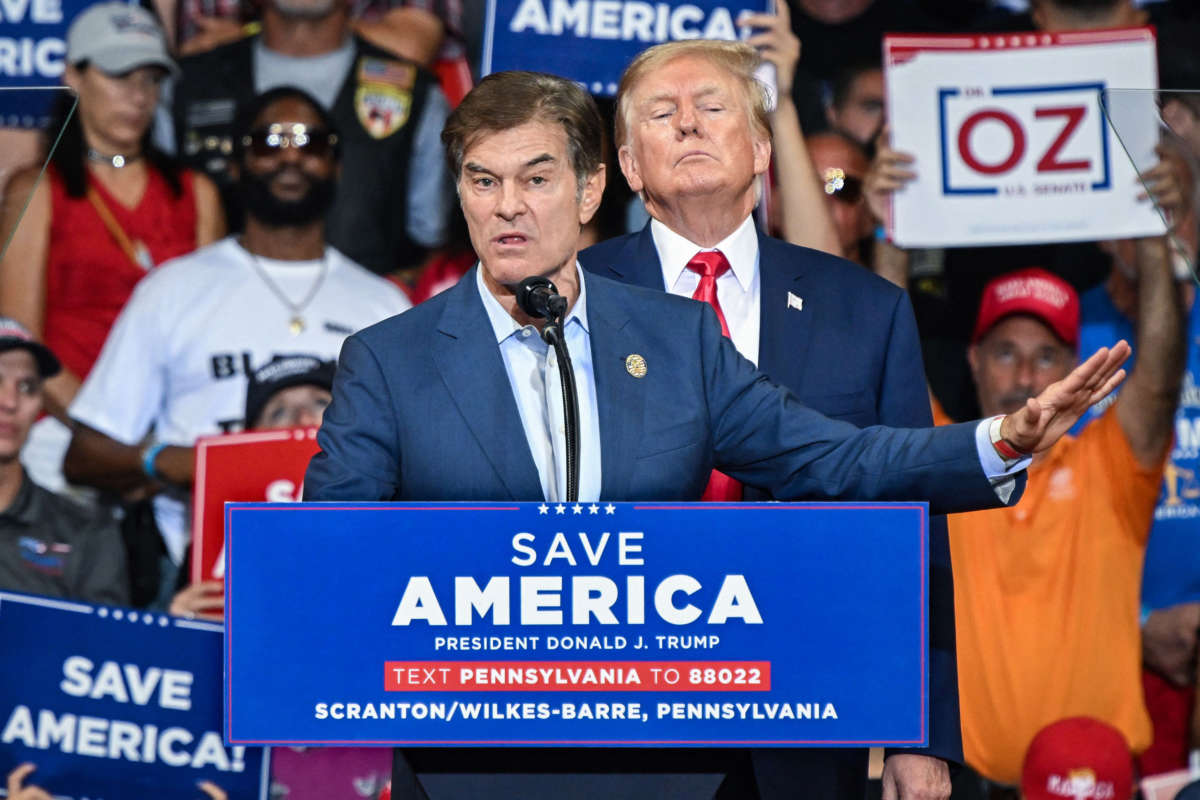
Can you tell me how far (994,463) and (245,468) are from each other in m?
2.77

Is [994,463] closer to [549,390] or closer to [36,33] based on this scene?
[549,390]

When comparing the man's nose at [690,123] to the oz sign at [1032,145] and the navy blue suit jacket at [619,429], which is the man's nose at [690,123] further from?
the oz sign at [1032,145]

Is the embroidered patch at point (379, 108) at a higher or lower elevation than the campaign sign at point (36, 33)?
lower

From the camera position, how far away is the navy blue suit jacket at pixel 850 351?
2346 millimetres

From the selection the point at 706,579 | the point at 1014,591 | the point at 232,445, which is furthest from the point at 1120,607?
the point at 706,579

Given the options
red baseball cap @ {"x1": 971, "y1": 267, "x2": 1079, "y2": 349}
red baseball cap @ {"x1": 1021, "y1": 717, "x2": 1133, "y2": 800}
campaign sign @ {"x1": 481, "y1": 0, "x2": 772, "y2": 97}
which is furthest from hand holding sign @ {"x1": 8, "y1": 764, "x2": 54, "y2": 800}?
red baseball cap @ {"x1": 971, "y1": 267, "x2": 1079, "y2": 349}

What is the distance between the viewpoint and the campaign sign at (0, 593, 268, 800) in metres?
4.20

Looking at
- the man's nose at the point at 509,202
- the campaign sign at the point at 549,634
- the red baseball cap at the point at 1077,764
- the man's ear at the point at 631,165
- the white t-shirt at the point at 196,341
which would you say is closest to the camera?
the campaign sign at the point at 549,634

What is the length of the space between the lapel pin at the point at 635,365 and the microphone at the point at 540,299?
16cm

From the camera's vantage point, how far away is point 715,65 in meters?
2.44

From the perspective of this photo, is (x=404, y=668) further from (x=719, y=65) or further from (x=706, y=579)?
(x=719, y=65)

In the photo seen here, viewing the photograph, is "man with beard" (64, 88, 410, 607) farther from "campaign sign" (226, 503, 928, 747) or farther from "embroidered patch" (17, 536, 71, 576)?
"campaign sign" (226, 503, 928, 747)

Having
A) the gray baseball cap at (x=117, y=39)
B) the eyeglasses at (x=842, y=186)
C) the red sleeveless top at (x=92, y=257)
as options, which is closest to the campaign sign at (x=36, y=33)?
the gray baseball cap at (x=117, y=39)

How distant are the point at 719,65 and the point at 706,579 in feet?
3.45
